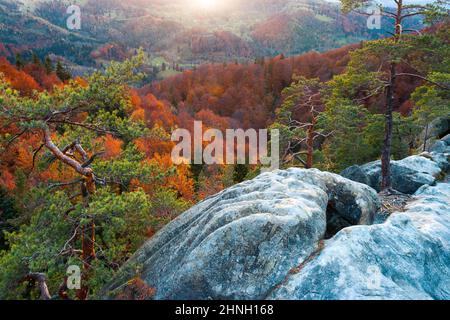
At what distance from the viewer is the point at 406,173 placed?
15.6 meters

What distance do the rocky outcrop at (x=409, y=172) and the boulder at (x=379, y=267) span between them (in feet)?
21.5

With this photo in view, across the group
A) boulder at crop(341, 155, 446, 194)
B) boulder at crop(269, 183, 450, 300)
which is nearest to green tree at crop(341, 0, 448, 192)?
boulder at crop(341, 155, 446, 194)

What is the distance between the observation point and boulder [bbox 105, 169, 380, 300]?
7559mm

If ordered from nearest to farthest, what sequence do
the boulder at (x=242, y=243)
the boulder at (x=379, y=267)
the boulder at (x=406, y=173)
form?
the boulder at (x=379, y=267), the boulder at (x=242, y=243), the boulder at (x=406, y=173)

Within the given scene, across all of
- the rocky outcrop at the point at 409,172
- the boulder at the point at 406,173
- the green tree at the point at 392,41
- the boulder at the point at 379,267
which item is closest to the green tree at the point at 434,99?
the green tree at the point at 392,41

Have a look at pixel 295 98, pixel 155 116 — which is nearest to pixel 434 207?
pixel 295 98

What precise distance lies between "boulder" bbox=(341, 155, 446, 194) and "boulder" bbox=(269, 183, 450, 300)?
653cm

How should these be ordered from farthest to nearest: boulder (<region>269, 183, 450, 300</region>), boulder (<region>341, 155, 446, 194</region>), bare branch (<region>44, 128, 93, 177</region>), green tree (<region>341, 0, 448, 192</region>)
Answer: boulder (<region>341, 155, 446, 194</region>), green tree (<region>341, 0, 448, 192</region>), bare branch (<region>44, 128, 93, 177</region>), boulder (<region>269, 183, 450, 300</region>)

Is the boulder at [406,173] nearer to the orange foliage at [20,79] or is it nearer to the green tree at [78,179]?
the green tree at [78,179]

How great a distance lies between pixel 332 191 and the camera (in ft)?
36.1

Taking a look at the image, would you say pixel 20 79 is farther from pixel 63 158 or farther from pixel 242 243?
pixel 242 243

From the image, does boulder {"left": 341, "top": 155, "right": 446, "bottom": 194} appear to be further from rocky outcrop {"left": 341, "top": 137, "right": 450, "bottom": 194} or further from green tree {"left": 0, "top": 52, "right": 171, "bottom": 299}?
green tree {"left": 0, "top": 52, "right": 171, "bottom": 299}

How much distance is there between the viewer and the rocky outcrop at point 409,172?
14.9 metres

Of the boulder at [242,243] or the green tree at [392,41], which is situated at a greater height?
the green tree at [392,41]
